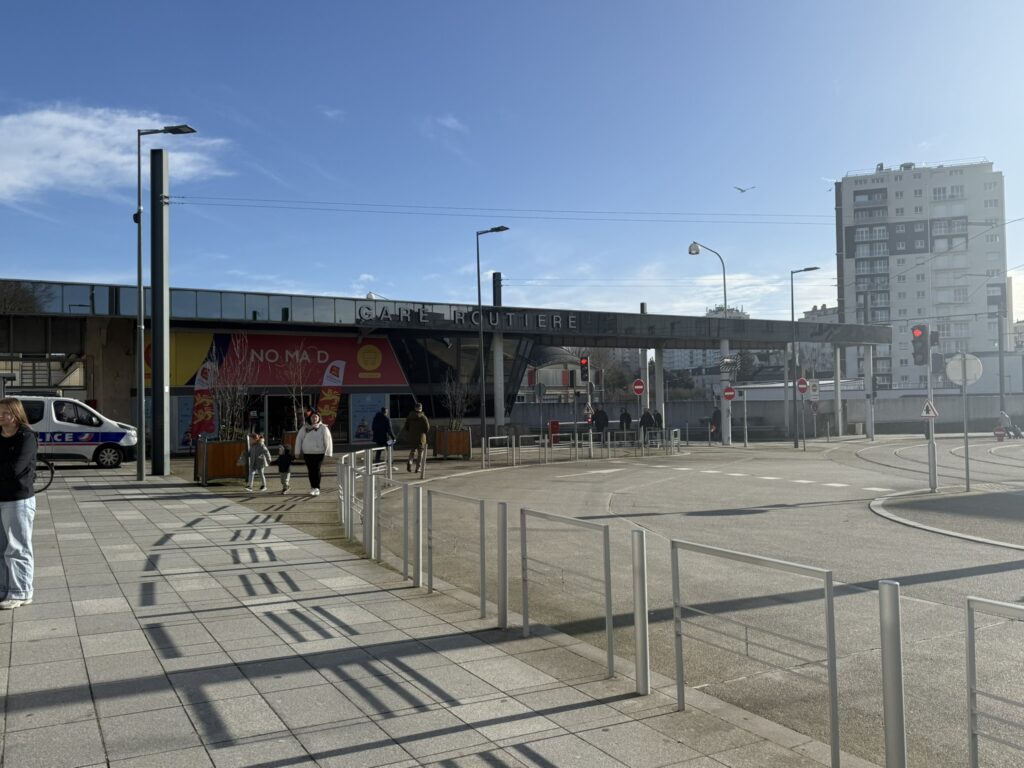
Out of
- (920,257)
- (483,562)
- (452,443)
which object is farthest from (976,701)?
(920,257)

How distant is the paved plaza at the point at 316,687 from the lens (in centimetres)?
427

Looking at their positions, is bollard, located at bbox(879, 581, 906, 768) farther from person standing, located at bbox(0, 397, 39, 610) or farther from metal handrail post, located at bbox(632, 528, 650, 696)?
person standing, located at bbox(0, 397, 39, 610)

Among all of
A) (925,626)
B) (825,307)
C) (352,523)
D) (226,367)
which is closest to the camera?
(925,626)

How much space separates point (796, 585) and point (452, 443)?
26189 mm

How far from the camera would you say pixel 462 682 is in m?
5.33

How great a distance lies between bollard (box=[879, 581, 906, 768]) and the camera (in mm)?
3518

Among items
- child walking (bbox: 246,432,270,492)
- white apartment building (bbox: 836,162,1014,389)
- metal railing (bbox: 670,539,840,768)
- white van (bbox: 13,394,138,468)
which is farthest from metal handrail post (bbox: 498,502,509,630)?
white apartment building (bbox: 836,162,1014,389)

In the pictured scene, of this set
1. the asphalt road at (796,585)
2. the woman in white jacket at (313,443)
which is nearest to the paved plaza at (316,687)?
the asphalt road at (796,585)

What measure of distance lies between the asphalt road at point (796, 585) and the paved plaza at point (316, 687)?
12.0 inches

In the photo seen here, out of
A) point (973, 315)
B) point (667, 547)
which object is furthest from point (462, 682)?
point (973, 315)

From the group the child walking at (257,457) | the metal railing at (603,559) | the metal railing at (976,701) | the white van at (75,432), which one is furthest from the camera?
the white van at (75,432)

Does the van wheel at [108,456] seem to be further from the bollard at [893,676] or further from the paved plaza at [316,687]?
the bollard at [893,676]

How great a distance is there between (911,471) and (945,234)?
91.4 metres

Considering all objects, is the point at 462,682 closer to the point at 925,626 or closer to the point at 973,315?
the point at 925,626
